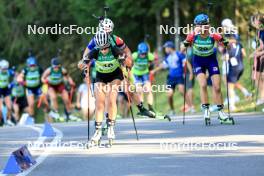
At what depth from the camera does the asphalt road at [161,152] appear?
1141 cm

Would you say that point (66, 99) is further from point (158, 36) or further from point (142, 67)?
point (158, 36)

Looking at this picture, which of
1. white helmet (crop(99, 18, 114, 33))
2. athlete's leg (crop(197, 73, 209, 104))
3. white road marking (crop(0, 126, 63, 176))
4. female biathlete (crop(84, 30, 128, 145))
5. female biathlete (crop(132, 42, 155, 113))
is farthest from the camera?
female biathlete (crop(132, 42, 155, 113))

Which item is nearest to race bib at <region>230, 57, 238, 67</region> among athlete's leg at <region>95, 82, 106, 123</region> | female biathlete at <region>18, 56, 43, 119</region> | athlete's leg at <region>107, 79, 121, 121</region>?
female biathlete at <region>18, 56, 43, 119</region>

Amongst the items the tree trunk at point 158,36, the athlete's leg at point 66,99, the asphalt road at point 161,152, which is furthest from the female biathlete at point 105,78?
the tree trunk at point 158,36

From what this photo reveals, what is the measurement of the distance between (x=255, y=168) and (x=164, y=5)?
24.3 metres

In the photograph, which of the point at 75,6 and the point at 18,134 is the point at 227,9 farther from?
the point at 18,134

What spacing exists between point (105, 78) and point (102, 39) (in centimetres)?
81

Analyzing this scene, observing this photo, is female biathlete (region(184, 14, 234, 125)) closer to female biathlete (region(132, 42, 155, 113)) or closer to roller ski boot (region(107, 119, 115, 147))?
roller ski boot (region(107, 119, 115, 147))

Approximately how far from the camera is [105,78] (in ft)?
50.0

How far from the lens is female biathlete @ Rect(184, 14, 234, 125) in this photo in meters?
17.7

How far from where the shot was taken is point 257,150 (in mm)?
12891

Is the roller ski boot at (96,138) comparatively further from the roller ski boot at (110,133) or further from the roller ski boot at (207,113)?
the roller ski boot at (207,113)

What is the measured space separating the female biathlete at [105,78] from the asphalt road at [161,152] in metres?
0.38

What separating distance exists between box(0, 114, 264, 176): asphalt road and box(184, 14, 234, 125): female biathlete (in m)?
0.34
